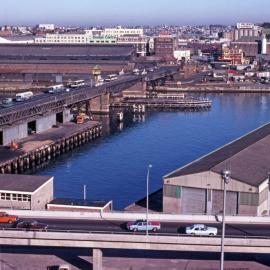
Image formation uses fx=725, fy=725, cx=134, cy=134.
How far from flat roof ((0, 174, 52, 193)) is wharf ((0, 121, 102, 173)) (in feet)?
14.5

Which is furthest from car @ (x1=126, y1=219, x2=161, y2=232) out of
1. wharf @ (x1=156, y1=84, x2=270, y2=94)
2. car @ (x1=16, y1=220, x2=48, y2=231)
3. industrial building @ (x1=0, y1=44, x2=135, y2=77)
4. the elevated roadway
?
industrial building @ (x1=0, y1=44, x2=135, y2=77)

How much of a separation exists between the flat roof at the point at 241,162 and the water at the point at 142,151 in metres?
1.63

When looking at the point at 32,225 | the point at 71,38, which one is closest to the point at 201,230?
the point at 32,225

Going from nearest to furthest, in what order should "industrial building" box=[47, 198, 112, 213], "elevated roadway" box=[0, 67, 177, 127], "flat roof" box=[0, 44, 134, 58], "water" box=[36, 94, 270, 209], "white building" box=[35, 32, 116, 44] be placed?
"industrial building" box=[47, 198, 112, 213]
"water" box=[36, 94, 270, 209]
"elevated roadway" box=[0, 67, 177, 127]
"flat roof" box=[0, 44, 134, 58]
"white building" box=[35, 32, 116, 44]

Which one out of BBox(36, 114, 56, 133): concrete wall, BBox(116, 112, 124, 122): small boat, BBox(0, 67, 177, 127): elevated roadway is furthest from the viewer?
BBox(116, 112, 124, 122): small boat

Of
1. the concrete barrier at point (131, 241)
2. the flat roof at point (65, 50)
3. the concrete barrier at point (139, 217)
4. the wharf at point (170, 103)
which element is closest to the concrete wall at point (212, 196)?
the concrete barrier at point (139, 217)

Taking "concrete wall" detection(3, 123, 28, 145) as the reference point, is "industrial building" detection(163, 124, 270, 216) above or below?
above

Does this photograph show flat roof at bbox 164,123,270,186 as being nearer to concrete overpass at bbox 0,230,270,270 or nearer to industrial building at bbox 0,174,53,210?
industrial building at bbox 0,174,53,210

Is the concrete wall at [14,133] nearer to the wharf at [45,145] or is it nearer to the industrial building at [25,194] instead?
the wharf at [45,145]

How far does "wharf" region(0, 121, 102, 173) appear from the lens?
603 inches

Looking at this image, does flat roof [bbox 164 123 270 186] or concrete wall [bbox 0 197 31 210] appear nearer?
concrete wall [bbox 0 197 31 210]

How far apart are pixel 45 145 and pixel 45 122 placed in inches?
95.1

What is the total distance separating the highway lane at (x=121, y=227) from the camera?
7496 millimetres

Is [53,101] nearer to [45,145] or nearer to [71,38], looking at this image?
[45,145]
